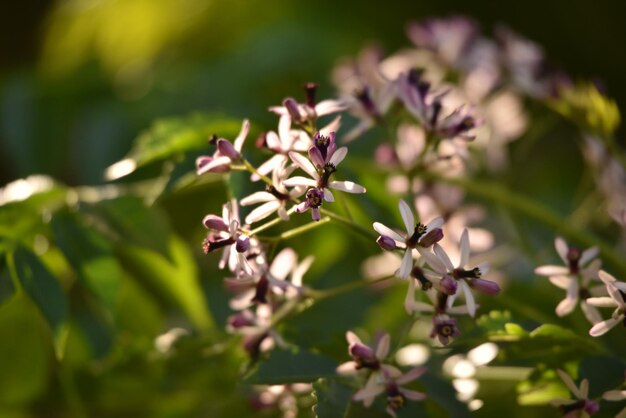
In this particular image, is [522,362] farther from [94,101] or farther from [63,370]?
[94,101]

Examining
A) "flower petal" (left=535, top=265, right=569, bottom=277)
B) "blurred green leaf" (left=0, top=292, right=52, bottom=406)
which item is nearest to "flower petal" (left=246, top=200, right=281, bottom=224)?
"flower petal" (left=535, top=265, right=569, bottom=277)

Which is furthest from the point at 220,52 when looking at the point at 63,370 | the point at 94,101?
the point at 63,370

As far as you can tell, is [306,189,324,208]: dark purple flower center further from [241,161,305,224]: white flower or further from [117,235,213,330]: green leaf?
[117,235,213,330]: green leaf

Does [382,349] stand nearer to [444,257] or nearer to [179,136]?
[444,257]

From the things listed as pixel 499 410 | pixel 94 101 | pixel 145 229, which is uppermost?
pixel 94 101

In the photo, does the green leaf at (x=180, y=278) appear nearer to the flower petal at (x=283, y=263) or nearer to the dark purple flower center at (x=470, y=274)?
the flower petal at (x=283, y=263)

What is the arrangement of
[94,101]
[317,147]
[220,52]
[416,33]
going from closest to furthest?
[317,147], [416,33], [94,101], [220,52]

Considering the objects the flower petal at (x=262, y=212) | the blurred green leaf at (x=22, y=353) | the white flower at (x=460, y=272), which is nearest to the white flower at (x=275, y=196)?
the flower petal at (x=262, y=212)

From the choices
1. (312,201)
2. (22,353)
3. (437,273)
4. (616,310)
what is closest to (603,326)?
(616,310)
